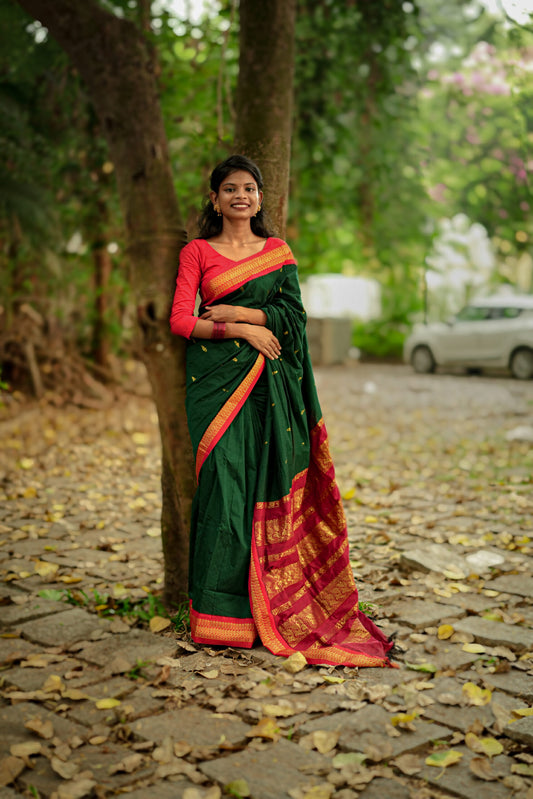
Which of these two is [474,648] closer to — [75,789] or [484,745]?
[484,745]

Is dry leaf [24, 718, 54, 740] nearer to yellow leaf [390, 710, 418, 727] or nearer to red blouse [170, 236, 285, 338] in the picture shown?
yellow leaf [390, 710, 418, 727]

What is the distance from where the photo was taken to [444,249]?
23.4 metres

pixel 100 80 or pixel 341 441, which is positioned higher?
pixel 100 80

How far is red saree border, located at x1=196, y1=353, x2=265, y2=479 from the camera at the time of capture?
11.6 ft

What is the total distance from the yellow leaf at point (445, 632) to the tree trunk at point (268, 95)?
203cm

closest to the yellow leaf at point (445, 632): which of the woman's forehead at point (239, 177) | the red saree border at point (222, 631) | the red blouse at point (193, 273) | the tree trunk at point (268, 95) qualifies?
the red saree border at point (222, 631)

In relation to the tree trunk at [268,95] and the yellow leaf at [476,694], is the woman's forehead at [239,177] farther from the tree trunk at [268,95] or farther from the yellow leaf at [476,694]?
the yellow leaf at [476,694]

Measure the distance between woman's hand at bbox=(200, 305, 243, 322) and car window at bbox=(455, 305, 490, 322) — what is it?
44.9 ft

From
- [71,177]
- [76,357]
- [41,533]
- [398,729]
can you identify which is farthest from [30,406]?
[398,729]

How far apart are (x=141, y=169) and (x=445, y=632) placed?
2619mm

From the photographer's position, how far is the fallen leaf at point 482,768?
2604 millimetres

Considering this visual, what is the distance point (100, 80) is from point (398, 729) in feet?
10.7

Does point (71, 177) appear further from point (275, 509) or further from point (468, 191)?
point (468, 191)

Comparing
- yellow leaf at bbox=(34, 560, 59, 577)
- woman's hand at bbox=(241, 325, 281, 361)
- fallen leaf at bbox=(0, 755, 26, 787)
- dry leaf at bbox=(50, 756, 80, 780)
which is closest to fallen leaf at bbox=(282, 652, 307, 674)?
dry leaf at bbox=(50, 756, 80, 780)
